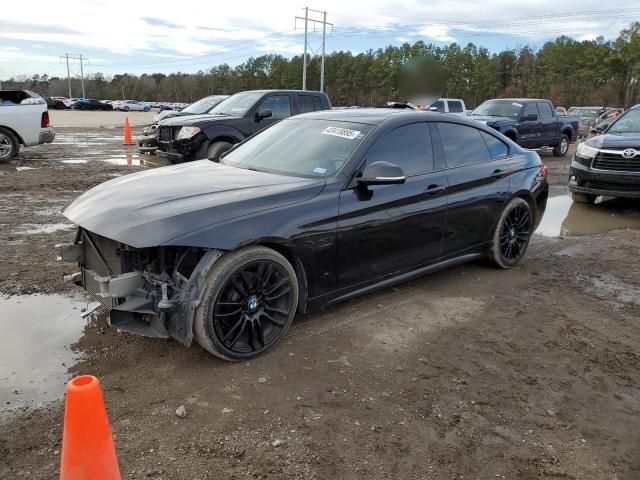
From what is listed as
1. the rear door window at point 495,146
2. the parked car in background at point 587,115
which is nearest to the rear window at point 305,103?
the rear door window at point 495,146

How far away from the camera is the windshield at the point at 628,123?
9.79 metres

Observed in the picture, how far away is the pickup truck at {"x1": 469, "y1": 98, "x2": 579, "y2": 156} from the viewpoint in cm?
1588

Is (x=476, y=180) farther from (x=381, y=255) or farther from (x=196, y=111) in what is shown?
(x=196, y=111)

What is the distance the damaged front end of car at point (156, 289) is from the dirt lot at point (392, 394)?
13.4 inches

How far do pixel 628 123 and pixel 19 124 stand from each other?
13119mm

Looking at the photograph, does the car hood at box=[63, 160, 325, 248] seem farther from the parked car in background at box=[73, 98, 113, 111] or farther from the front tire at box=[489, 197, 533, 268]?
the parked car in background at box=[73, 98, 113, 111]

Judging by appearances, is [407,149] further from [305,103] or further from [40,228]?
[305,103]

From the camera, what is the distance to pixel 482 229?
214 inches

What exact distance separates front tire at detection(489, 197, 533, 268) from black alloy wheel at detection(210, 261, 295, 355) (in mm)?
2791

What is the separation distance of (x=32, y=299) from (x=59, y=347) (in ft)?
3.34

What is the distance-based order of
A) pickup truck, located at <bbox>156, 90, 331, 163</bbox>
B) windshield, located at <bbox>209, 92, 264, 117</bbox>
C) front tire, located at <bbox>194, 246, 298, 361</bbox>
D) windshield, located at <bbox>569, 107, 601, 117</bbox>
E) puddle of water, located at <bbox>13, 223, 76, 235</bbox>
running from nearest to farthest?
front tire, located at <bbox>194, 246, 298, 361</bbox>
puddle of water, located at <bbox>13, 223, 76, 235</bbox>
pickup truck, located at <bbox>156, 90, 331, 163</bbox>
windshield, located at <bbox>209, 92, 264, 117</bbox>
windshield, located at <bbox>569, 107, 601, 117</bbox>

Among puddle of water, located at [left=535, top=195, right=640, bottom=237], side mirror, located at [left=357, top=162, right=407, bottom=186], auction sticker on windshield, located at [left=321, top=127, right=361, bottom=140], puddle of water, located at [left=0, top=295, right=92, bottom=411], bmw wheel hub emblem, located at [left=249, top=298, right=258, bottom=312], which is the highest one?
auction sticker on windshield, located at [left=321, top=127, right=361, bottom=140]

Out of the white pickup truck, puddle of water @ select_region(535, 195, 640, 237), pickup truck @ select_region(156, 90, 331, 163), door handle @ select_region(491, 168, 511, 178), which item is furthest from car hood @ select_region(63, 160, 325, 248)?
the white pickup truck

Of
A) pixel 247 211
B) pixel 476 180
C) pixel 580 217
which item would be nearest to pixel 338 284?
pixel 247 211
